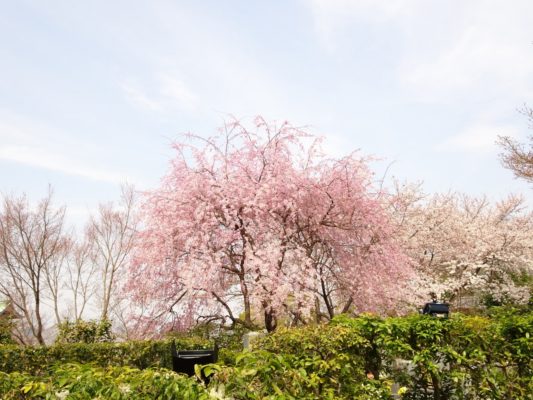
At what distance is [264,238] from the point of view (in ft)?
43.5


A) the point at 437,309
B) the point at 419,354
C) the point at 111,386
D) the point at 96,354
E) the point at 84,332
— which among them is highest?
the point at 84,332

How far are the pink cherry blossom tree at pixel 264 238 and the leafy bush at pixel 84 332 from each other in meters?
5.34

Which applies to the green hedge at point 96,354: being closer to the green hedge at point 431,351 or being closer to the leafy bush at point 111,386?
the green hedge at point 431,351

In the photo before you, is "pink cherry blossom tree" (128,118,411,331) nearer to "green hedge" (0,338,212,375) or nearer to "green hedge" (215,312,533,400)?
"green hedge" (0,338,212,375)

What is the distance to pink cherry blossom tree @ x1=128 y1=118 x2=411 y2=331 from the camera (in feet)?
41.4

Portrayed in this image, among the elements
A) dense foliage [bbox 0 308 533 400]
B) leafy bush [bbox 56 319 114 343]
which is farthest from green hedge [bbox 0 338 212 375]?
leafy bush [bbox 56 319 114 343]

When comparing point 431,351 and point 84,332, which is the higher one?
point 84,332

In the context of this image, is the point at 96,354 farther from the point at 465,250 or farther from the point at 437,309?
the point at 465,250

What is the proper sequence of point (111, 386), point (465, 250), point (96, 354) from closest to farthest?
point (111, 386), point (96, 354), point (465, 250)

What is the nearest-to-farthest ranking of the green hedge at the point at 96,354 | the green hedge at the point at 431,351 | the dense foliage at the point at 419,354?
the dense foliage at the point at 419,354 → the green hedge at the point at 431,351 → the green hedge at the point at 96,354

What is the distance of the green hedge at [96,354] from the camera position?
36.0 feet

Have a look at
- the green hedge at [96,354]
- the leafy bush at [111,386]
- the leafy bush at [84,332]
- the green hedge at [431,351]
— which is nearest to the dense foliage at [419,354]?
the green hedge at [431,351]

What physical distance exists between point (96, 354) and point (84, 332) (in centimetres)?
663

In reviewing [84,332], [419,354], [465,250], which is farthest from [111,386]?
[465,250]
